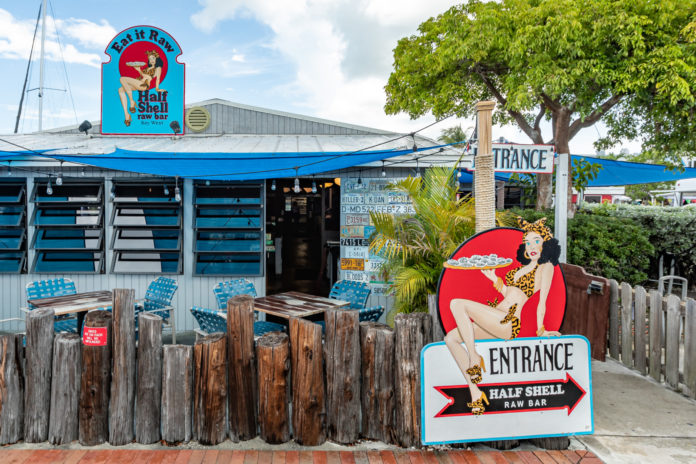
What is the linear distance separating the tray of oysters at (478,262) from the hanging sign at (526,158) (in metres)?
1.20

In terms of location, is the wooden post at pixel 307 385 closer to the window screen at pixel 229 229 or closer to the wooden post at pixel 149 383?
the wooden post at pixel 149 383

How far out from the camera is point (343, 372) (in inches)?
117

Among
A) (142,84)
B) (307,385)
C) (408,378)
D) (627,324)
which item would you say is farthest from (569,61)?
(142,84)

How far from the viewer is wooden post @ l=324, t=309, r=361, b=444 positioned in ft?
9.77

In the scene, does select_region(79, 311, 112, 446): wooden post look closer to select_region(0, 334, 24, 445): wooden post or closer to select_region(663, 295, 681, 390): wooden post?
select_region(0, 334, 24, 445): wooden post

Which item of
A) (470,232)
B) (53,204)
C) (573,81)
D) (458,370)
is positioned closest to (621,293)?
(470,232)

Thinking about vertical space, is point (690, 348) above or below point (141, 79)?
below

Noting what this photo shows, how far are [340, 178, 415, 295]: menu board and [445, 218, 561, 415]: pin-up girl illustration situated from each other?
12.1 ft

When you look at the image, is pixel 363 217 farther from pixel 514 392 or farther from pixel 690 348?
pixel 690 348

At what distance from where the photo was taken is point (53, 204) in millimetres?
6543

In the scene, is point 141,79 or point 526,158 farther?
point 141,79

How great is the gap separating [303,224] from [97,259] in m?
6.47

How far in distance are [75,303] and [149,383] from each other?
8.54 ft

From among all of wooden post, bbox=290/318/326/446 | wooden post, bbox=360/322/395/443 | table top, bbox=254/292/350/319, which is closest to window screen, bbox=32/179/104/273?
table top, bbox=254/292/350/319
